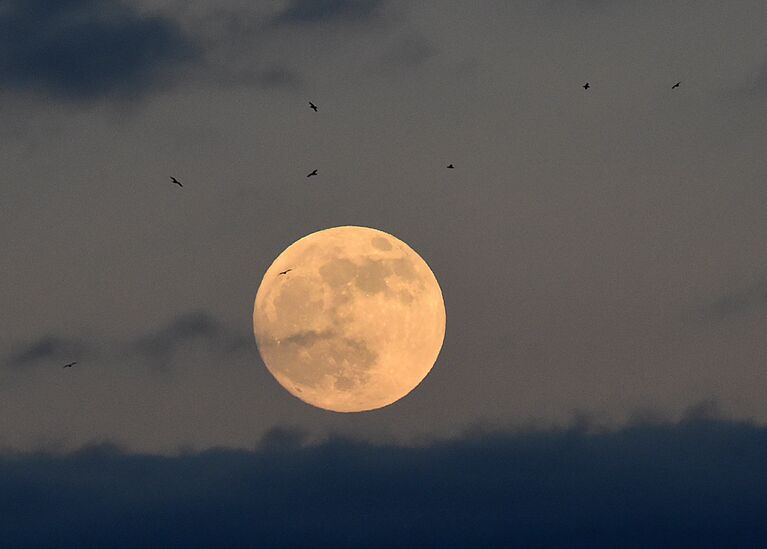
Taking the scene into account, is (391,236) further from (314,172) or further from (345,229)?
(314,172)

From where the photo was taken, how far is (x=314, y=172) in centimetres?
13562

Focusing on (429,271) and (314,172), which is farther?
(429,271)

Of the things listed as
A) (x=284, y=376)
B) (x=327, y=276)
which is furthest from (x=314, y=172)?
(x=284, y=376)

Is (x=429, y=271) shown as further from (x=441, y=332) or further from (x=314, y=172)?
(x=314, y=172)

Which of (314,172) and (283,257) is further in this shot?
(283,257)

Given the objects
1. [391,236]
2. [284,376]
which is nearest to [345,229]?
[391,236]

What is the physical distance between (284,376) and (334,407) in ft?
17.6

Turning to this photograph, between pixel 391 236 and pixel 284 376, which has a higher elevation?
pixel 391 236

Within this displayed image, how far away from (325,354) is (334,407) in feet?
18.7

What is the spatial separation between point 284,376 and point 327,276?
1021 cm

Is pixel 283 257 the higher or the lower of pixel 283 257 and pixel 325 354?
the higher

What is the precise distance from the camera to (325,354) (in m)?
141

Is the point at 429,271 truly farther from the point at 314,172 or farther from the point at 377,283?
the point at 314,172

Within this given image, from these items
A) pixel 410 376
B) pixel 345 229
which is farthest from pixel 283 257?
pixel 410 376
